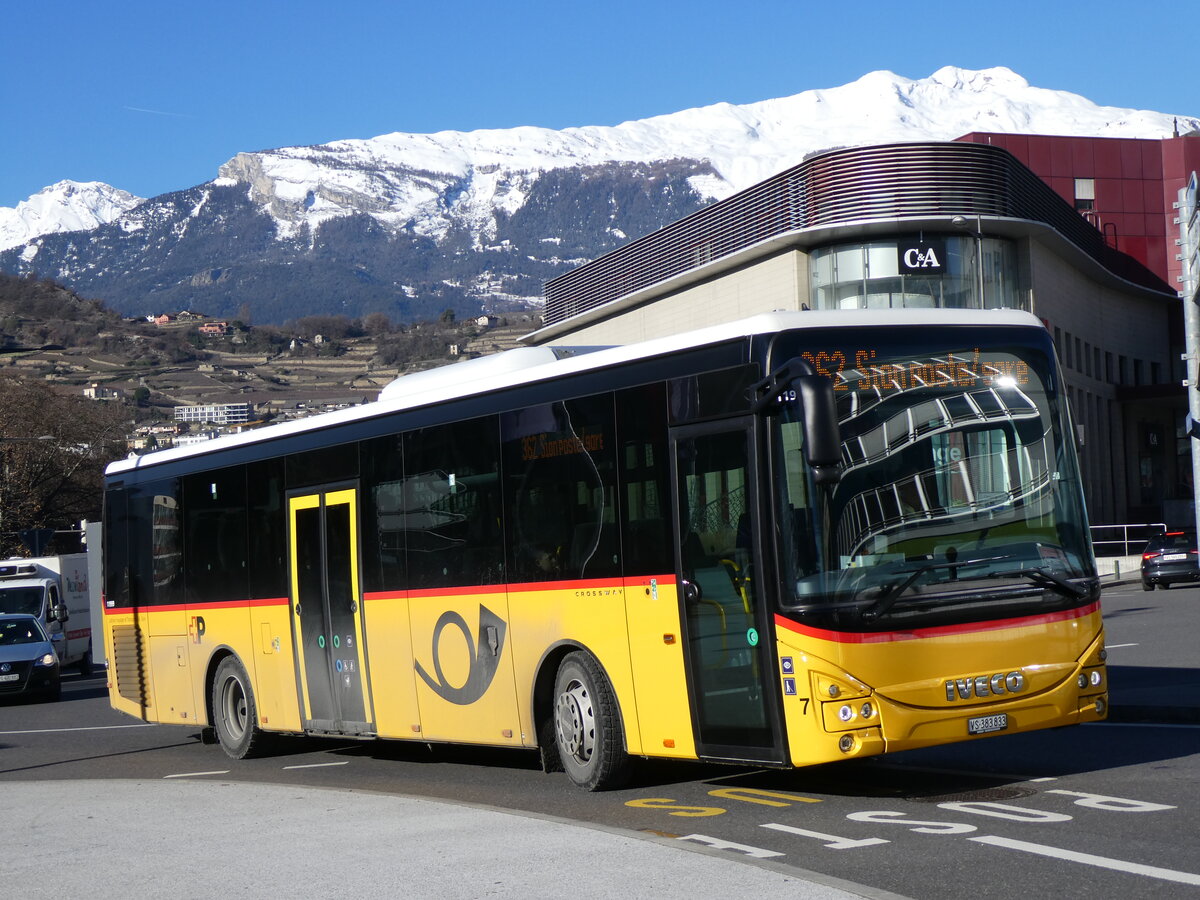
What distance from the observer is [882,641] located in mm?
9117

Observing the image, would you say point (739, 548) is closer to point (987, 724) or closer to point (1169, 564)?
point (987, 724)

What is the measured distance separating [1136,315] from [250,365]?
12418cm

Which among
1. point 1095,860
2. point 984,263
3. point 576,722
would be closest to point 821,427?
point 1095,860

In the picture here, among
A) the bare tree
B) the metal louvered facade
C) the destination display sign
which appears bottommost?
the destination display sign

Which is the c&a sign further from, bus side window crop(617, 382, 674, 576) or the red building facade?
bus side window crop(617, 382, 674, 576)

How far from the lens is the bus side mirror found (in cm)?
861

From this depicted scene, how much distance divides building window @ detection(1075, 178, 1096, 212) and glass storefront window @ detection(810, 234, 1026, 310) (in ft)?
78.0

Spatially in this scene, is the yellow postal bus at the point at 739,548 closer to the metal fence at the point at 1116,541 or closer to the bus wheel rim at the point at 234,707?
the bus wheel rim at the point at 234,707

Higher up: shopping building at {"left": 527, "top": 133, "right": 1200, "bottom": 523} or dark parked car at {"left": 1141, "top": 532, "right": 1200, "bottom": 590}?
shopping building at {"left": 527, "top": 133, "right": 1200, "bottom": 523}

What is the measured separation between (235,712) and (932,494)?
346 inches

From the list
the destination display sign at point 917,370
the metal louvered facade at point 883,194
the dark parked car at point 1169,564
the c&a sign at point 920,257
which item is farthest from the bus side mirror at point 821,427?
the c&a sign at point 920,257

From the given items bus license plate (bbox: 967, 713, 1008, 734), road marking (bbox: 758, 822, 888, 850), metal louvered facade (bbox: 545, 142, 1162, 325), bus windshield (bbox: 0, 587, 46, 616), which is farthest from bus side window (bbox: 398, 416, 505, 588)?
metal louvered facade (bbox: 545, 142, 1162, 325)

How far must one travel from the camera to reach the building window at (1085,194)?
250ft

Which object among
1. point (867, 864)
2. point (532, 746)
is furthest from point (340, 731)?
→ point (867, 864)
